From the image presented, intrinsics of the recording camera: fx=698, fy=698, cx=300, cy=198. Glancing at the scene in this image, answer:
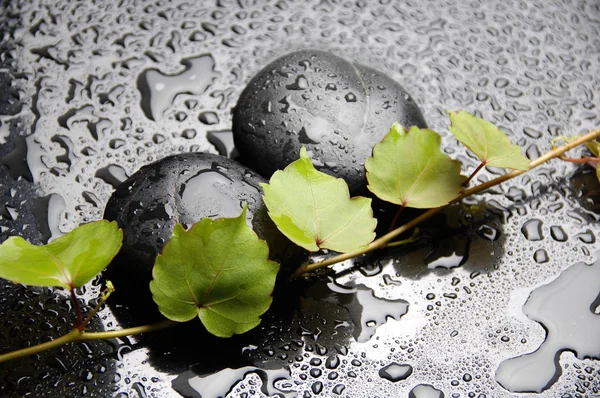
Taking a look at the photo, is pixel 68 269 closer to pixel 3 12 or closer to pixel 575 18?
pixel 3 12

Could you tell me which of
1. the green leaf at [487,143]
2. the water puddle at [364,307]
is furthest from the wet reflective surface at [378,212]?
the green leaf at [487,143]

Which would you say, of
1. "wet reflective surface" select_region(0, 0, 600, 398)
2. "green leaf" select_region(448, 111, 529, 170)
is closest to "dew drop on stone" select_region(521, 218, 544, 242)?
"wet reflective surface" select_region(0, 0, 600, 398)

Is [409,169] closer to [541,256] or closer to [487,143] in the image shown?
[487,143]

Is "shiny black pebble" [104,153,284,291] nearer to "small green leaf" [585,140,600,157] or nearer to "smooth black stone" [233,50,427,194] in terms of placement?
"smooth black stone" [233,50,427,194]

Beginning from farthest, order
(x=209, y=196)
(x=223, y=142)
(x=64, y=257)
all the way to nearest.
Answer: (x=223, y=142), (x=209, y=196), (x=64, y=257)

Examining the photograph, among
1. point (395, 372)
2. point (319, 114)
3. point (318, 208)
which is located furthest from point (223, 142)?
point (395, 372)
